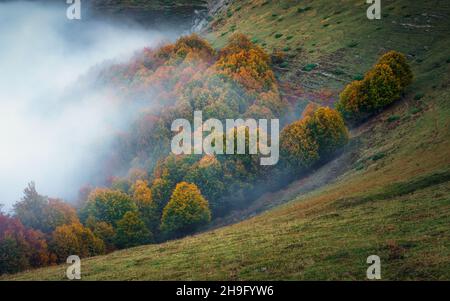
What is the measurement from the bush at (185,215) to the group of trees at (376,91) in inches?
1277

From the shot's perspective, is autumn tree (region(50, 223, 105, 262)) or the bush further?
the bush

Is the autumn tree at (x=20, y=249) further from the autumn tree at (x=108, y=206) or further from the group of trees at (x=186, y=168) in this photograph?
the autumn tree at (x=108, y=206)

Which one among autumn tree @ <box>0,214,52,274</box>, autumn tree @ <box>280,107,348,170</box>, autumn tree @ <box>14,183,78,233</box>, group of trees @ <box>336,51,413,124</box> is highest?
group of trees @ <box>336,51,413,124</box>

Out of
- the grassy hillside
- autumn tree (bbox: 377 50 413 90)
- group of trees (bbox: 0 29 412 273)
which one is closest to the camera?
the grassy hillside

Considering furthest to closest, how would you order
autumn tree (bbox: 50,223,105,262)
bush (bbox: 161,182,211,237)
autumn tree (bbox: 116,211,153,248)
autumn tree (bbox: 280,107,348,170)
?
1. autumn tree (bbox: 280,107,348,170)
2. bush (bbox: 161,182,211,237)
3. autumn tree (bbox: 116,211,153,248)
4. autumn tree (bbox: 50,223,105,262)

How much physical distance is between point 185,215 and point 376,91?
41187 mm

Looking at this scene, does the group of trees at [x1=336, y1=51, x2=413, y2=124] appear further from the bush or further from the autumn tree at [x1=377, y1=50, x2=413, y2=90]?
the bush

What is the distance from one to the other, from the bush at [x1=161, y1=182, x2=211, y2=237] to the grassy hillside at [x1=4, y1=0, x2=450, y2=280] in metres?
9.21

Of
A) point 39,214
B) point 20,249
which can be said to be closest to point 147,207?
point 39,214

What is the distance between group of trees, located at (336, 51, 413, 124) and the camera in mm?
98750

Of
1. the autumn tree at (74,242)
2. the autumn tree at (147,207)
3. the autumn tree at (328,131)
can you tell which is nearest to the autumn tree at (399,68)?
the autumn tree at (328,131)

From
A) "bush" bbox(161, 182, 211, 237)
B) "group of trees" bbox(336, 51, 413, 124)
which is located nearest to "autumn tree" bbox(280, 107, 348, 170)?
"group of trees" bbox(336, 51, 413, 124)
